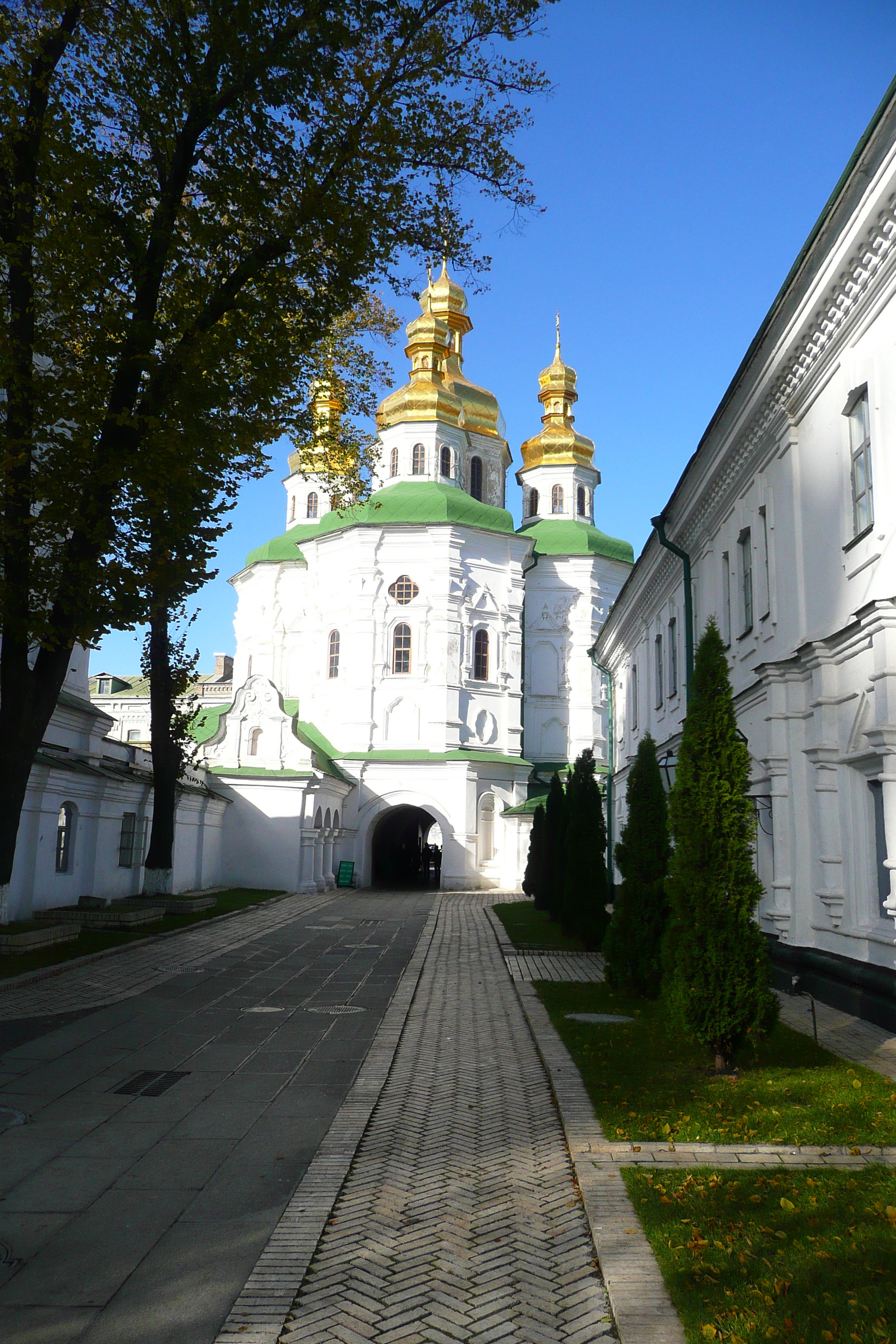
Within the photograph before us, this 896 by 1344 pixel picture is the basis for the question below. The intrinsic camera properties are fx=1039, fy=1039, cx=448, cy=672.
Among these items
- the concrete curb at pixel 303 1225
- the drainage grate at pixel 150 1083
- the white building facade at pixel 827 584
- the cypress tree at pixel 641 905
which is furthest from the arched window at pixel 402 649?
the drainage grate at pixel 150 1083

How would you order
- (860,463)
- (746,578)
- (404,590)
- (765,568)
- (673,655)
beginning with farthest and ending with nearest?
1. (404,590)
2. (673,655)
3. (746,578)
4. (765,568)
5. (860,463)

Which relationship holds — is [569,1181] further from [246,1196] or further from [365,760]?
[365,760]

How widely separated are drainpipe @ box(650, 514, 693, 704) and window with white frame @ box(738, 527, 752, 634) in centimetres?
257

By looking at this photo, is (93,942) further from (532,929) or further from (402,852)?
(402,852)

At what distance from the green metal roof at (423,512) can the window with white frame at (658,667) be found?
17143mm

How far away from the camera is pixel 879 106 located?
26.6ft

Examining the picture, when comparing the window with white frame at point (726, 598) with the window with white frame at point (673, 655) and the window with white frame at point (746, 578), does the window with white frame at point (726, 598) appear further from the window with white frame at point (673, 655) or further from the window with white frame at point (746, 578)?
the window with white frame at point (673, 655)

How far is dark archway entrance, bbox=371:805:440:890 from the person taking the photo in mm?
39575

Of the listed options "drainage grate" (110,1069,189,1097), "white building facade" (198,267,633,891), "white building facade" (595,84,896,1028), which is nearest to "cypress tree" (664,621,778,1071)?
"white building facade" (595,84,896,1028)

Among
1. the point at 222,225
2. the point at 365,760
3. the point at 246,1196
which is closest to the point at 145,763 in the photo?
the point at 365,760

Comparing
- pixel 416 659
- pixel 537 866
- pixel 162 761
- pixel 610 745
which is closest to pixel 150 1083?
pixel 162 761

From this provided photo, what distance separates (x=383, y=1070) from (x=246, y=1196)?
2.79m

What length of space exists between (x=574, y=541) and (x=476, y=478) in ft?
17.3

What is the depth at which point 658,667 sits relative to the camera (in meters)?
22.0
